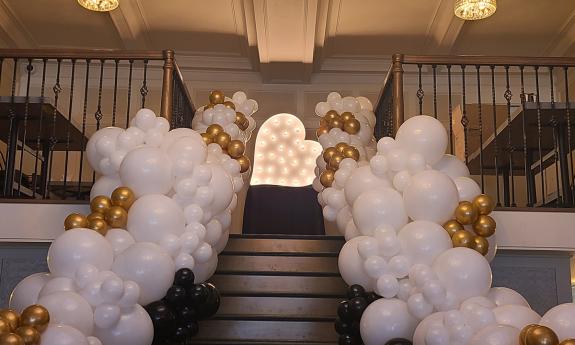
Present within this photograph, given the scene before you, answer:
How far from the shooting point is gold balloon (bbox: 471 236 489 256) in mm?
3750

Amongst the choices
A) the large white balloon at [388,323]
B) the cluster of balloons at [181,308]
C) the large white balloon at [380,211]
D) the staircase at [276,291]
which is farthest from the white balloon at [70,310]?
the large white balloon at [380,211]

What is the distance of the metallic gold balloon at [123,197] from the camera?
3.81 m

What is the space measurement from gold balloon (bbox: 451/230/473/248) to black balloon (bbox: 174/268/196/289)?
143cm

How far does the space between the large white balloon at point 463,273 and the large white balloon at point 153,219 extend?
1408 millimetres

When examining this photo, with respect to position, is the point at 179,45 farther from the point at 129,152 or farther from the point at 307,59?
the point at 129,152

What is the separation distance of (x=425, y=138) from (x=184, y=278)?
1.57 meters

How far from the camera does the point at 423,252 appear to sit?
11.7 ft

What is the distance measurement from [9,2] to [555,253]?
19.5 ft

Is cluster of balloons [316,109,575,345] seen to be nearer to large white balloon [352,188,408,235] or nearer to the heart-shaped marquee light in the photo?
large white balloon [352,188,408,235]

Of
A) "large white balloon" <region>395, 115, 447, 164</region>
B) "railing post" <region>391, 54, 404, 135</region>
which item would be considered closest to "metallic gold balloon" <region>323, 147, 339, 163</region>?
"railing post" <region>391, 54, 404, 135</region>

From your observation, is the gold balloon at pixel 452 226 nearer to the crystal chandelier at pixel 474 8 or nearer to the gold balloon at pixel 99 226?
the gold balloon at pixel 99 226

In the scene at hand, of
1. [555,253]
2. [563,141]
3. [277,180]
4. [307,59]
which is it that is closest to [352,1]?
[307,59]

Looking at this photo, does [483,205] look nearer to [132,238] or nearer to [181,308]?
[181,308]

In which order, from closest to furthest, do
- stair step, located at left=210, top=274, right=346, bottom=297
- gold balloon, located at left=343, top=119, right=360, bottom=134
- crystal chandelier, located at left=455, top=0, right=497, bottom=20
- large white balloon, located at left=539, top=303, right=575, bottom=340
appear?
large white balloon, located at left=539, top=303, right=575, bottom=340, stair step, located at left=210, top=274, right=346, bottom=297, gold balloon, located at left=343, top=119, right=360, bottom=134, crystal chandelier, located at left=455, top=0, right=497, bottom=20
